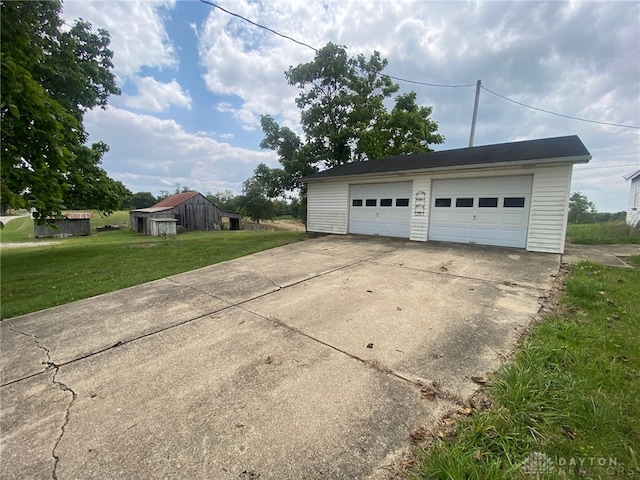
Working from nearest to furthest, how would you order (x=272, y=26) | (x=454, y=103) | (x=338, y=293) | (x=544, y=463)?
(x=544, y=463) → (x=338, y=293) → (x=272, y=26) → (x=454, y=103)

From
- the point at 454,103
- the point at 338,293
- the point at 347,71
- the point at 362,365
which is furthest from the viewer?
the point at 347,71

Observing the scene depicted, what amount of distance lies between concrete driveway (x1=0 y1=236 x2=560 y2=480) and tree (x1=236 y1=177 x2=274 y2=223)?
4009 cm

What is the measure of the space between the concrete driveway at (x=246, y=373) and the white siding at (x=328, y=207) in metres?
7.09

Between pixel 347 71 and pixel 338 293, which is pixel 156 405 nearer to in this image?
pixel 338 293

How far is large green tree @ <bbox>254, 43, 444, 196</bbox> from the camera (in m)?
16.5

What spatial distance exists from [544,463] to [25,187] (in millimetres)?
5986

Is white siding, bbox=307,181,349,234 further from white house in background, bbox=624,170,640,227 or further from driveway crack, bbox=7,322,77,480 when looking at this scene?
white house in background, bbox=624,170,640,227

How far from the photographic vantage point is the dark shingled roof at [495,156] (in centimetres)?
708

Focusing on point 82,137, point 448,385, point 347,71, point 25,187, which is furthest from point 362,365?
point 347,71

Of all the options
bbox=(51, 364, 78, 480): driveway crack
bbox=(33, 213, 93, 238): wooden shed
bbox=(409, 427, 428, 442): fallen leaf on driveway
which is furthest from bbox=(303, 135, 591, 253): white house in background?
bbox=(33, 213, 93, 238): wooden shed

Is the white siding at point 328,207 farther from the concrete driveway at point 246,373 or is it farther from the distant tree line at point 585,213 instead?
the distant tree line at point 585,213

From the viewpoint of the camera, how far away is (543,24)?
8.69 metres

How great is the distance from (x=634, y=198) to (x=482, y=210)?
14349 millimetres

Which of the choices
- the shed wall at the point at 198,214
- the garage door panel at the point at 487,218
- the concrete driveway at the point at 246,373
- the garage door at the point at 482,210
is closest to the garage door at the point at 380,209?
the garage door at the point at 482,210
